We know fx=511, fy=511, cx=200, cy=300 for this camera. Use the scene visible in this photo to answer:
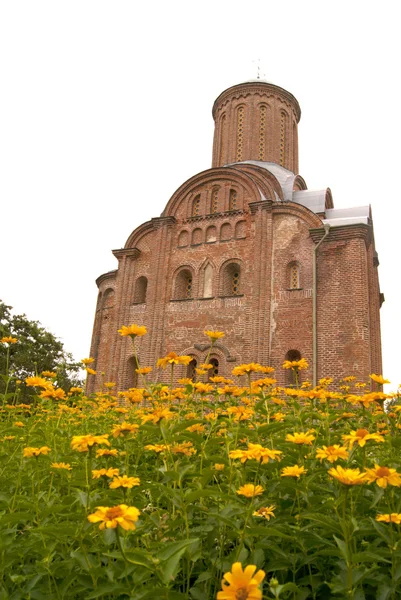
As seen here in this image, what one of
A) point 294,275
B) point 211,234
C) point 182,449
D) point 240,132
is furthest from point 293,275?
point 182,449

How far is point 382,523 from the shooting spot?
217cm

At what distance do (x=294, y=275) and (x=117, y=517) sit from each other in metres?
13.9

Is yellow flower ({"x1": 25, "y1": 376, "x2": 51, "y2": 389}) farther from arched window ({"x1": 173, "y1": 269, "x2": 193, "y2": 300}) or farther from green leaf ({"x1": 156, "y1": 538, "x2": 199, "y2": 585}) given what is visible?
arched window ({"x1": 173, "y1": 269, "x2": 193, "y2": 300})

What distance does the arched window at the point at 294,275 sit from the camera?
14.9 meters

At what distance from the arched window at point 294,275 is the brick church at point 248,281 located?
1.7 inches

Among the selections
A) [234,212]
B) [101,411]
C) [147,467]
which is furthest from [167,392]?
[234,212]

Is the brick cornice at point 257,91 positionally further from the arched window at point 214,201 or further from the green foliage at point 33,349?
the green foliage at point 33,349

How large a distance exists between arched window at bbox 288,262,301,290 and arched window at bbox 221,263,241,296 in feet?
5.31

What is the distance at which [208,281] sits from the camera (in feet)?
52.7

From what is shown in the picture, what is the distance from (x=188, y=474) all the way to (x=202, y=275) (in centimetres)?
1378

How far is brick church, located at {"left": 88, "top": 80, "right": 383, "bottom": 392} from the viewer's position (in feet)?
45.7

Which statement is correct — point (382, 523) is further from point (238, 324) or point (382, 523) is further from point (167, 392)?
point (238, 324)

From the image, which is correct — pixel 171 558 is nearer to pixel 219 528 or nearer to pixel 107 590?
pixel 107 590

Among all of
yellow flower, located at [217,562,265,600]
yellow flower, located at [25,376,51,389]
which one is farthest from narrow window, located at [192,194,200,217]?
yellow flower, located at [217,562,265,600]
